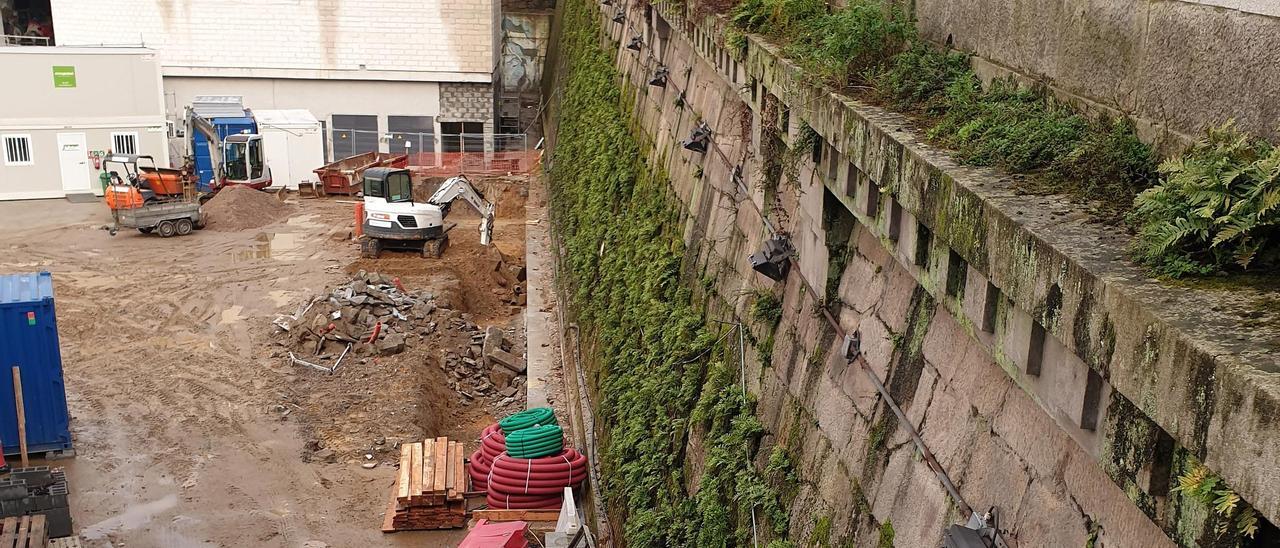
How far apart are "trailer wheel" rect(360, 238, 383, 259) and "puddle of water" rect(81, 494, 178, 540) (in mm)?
13345

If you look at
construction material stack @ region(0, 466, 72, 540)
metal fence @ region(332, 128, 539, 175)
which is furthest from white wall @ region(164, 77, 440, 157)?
construction material stack @ region(0, 466, 72, 540)

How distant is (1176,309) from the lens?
11.7 ft

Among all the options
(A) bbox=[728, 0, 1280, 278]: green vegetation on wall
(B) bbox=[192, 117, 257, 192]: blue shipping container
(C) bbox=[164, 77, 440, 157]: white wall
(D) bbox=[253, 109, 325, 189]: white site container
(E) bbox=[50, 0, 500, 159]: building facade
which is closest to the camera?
(A) bbox=[728, 0, 1280, 278]: green vegetation on wall

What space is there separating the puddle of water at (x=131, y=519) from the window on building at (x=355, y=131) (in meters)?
27.2

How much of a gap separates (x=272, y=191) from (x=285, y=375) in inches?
701

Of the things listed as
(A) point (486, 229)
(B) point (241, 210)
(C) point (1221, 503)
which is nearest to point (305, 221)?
(B) point (241, 210)

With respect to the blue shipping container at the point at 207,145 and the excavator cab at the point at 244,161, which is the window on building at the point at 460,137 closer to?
the excavator cab at the point at 244,161

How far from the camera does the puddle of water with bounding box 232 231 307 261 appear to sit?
30.4 metres

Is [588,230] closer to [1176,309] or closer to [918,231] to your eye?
[918,231]

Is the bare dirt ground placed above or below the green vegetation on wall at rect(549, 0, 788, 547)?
below

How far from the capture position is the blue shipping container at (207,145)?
36812mm

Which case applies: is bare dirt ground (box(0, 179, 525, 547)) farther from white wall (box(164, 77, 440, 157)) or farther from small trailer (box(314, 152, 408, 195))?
white wall (box(164, 77, 440, 157))

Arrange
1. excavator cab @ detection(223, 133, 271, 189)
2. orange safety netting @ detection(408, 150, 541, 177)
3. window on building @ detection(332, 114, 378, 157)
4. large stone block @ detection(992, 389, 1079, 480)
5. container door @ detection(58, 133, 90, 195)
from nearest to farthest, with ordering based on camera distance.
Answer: large stone block @ detection(992, 389, 1079, 480) → container door @ detection(58, 133, 90, 195) → excavator cab @ detection(223, 133, 271, 189) → orange safety netting @ detection(408, 150, 541, 177) → window on building @ detection(332, 114, 378, 157)

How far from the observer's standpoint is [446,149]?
4328 centimetres
